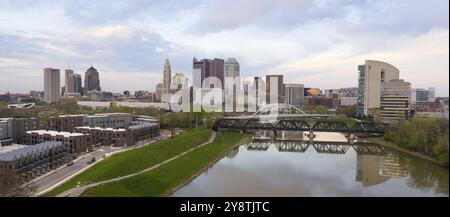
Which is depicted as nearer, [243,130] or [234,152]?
[234,152]

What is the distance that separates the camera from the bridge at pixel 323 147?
12.9 metres

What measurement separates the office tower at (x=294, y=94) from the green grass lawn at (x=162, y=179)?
33.0 m

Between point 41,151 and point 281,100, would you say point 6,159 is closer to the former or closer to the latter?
point 41,151

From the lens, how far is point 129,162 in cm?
846

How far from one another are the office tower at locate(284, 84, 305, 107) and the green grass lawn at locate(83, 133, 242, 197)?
3295cm

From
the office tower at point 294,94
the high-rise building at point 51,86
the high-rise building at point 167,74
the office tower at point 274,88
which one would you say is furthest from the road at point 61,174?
the office tower at point 294,94

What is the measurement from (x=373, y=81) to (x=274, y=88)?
1682 cm

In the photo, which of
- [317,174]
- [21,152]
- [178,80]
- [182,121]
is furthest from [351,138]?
[178,80]

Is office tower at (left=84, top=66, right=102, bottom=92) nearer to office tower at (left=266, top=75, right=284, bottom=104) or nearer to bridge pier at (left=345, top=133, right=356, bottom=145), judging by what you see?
office tower at (left=266, top=75, right=284, bottom=104)

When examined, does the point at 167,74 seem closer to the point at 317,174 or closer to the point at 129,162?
the point at 129,162
